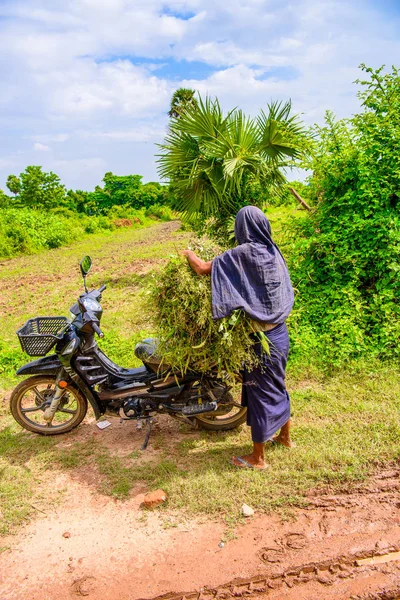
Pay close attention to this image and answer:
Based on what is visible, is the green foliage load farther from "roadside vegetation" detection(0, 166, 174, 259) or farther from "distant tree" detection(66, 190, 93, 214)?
"distant tree" detection(66, 190, 93, 214)

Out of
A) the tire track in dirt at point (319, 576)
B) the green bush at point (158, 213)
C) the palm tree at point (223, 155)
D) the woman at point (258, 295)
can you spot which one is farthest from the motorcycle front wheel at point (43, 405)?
the green bush at point (158, 213)

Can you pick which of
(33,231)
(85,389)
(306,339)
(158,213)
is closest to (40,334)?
(85,389)

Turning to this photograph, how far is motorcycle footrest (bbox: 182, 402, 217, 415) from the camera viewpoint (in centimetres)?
354

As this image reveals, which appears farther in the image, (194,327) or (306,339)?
(306,339)

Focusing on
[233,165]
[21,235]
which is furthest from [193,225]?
[21,235]

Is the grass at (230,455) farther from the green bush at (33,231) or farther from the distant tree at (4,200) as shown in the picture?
the distant tree at (4,200)

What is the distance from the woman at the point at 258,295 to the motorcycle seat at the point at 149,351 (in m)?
0.75

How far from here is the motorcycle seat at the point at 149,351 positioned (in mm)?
3572

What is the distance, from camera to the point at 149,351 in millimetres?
3605

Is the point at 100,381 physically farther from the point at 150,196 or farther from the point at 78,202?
the point at 150,196

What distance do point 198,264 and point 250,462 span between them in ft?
5.26

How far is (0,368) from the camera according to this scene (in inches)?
211

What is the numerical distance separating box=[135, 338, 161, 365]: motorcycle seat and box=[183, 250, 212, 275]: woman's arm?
2.51ft

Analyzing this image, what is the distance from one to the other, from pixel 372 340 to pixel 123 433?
2.90 metres
